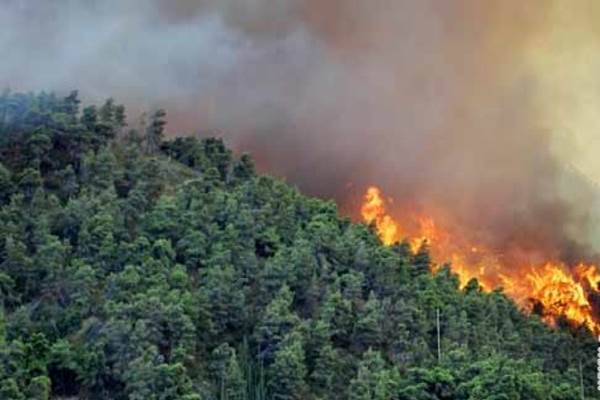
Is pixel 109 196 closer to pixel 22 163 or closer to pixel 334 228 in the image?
pixel 22 163

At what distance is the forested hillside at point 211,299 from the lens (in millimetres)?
78125

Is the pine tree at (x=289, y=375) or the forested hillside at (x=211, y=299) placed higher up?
the forested hillside at (x=211, y=299)

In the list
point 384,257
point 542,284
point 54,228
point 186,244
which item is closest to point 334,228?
point 384,257

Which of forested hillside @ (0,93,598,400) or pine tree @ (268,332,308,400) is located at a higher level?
forested hillside @ (0,93,598,400)

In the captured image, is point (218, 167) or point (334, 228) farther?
point (218, 167)

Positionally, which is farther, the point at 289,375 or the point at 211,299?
the point at 211,299

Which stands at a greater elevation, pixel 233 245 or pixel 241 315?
pixel 233 245

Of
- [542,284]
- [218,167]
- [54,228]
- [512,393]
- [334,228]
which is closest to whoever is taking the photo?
[512,393]

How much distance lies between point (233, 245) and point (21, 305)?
1730 centimetres

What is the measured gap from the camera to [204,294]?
3327 inches

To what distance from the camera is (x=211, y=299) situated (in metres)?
84.8

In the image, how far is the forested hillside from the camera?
7812cm

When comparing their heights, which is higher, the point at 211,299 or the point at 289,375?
the point at 211,299

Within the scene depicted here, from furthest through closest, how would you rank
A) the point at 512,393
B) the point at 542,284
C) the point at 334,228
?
the point at 542,284 < the point at 334,228 < the point at 512,393
